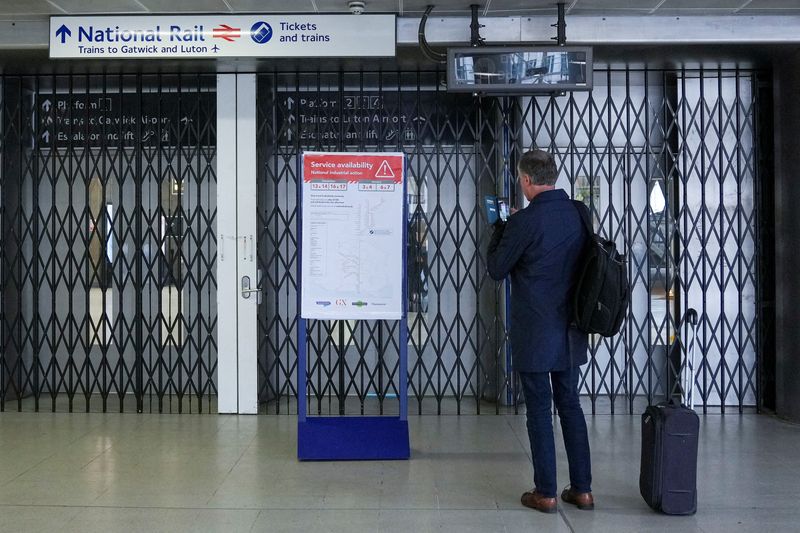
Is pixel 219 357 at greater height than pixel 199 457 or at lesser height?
greater

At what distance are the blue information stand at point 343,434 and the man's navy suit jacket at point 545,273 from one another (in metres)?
1.39

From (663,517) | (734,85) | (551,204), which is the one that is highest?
(734,85)

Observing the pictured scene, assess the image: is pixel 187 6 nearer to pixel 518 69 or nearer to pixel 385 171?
pixel 385 171

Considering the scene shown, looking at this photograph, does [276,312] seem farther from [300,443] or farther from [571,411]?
[571,411]

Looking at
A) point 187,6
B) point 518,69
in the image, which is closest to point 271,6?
point 187,6

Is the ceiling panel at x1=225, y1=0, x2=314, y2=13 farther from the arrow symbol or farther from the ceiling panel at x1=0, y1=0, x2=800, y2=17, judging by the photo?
the arrow symbol

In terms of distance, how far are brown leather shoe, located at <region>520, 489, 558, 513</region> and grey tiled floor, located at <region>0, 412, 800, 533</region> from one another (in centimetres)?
5

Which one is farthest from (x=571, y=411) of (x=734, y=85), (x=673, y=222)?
(x=734, y=85)

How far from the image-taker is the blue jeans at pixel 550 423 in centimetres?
420

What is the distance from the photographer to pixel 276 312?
721 cm

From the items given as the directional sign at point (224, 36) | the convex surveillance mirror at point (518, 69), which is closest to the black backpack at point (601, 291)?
the convex surveillance mirror at point (518, 69)

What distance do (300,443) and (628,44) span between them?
360 centimetres

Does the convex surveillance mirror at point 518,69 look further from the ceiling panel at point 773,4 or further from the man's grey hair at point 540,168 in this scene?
the man's grey hair at point 540,168

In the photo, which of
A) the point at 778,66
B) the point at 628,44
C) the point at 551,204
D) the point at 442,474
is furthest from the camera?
the point at 778,66
